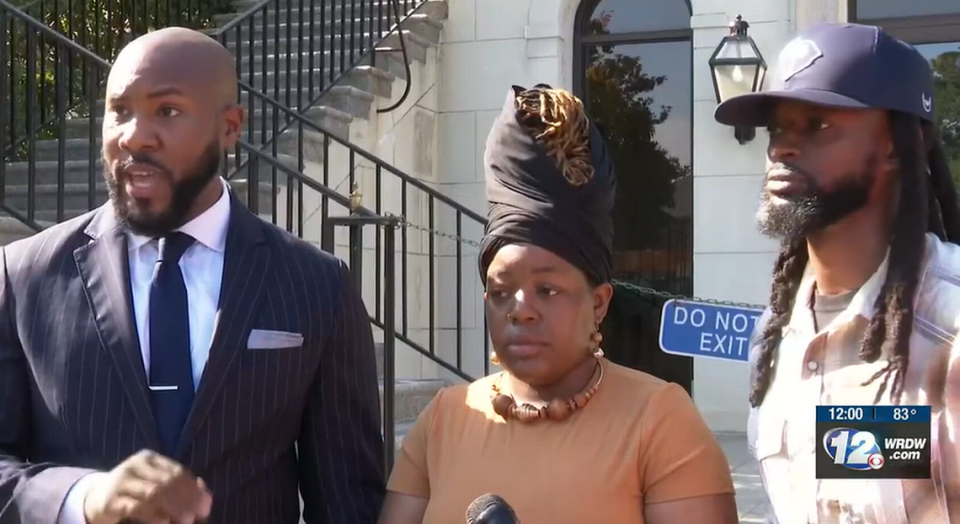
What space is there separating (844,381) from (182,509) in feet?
3.55

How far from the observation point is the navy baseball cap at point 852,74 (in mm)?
1970

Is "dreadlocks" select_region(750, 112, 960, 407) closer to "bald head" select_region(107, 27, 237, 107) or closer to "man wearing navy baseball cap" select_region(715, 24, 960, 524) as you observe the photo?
"man wearing navy baseball cap" select_region(715, 24, 960, 524)

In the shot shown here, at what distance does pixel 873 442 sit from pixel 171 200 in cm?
131

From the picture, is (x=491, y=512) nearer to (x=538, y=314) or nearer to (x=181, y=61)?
(x=538, y=314)

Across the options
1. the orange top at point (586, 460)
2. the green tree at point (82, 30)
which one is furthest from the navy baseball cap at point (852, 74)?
the green tree at point (82, 30)

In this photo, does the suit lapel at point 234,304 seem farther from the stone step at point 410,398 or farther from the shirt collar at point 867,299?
the stone step at point 410,398

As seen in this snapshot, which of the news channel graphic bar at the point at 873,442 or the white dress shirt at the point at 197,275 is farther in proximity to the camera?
the white dress shirt at the point at 197,275

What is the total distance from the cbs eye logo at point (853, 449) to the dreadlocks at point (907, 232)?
0.07 meters

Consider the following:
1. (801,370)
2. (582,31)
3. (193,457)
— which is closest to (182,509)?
(193,457)

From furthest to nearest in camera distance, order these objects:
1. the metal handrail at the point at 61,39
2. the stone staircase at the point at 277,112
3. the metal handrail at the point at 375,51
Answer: the metal handrail at the point at 375,51 < the stone staircase at the point at 277,112 < the metal handrail at the point at 61,39

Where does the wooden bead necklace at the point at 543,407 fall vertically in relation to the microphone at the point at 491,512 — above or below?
above

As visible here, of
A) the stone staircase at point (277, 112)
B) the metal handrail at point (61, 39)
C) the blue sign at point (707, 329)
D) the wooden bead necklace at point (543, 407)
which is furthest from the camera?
the stone staircase at point (277, 112)

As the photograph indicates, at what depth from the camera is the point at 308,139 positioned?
7676 millimetres

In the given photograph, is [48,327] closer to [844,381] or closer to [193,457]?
[193,457]
